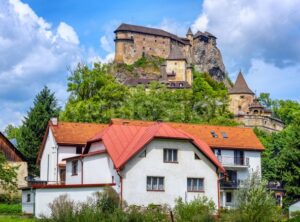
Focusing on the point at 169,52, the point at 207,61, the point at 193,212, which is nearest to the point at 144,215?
the point at 193,212

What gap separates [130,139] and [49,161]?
13681 mm

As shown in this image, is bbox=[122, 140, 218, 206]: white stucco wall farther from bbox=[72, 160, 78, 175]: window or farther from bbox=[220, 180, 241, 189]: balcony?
bbox=[220, 180, 241, 189]: balcony

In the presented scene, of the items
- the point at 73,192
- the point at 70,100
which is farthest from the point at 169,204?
the point at 70,100

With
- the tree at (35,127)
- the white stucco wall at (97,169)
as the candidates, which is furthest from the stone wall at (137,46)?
the white stucco wall at (97,169)

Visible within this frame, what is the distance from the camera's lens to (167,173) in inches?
1656

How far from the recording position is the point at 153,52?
184375 millimetres

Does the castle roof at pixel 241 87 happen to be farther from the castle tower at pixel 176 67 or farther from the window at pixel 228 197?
the window at pixel 228 197

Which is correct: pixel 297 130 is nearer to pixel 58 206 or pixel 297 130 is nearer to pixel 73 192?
pixel 73 192

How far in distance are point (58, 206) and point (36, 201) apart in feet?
33.5

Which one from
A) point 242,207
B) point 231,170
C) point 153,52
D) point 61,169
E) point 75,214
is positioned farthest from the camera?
point 153,52

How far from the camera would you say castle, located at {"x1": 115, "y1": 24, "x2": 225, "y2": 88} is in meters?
166

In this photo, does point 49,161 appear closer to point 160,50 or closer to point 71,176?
point 71,176

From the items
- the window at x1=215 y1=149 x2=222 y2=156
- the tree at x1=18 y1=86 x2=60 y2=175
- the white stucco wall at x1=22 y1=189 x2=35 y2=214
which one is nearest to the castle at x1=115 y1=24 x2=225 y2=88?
the tree at x1=18 y1=86 x2=60 y2=175

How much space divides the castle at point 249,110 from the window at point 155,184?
87.0 meters
